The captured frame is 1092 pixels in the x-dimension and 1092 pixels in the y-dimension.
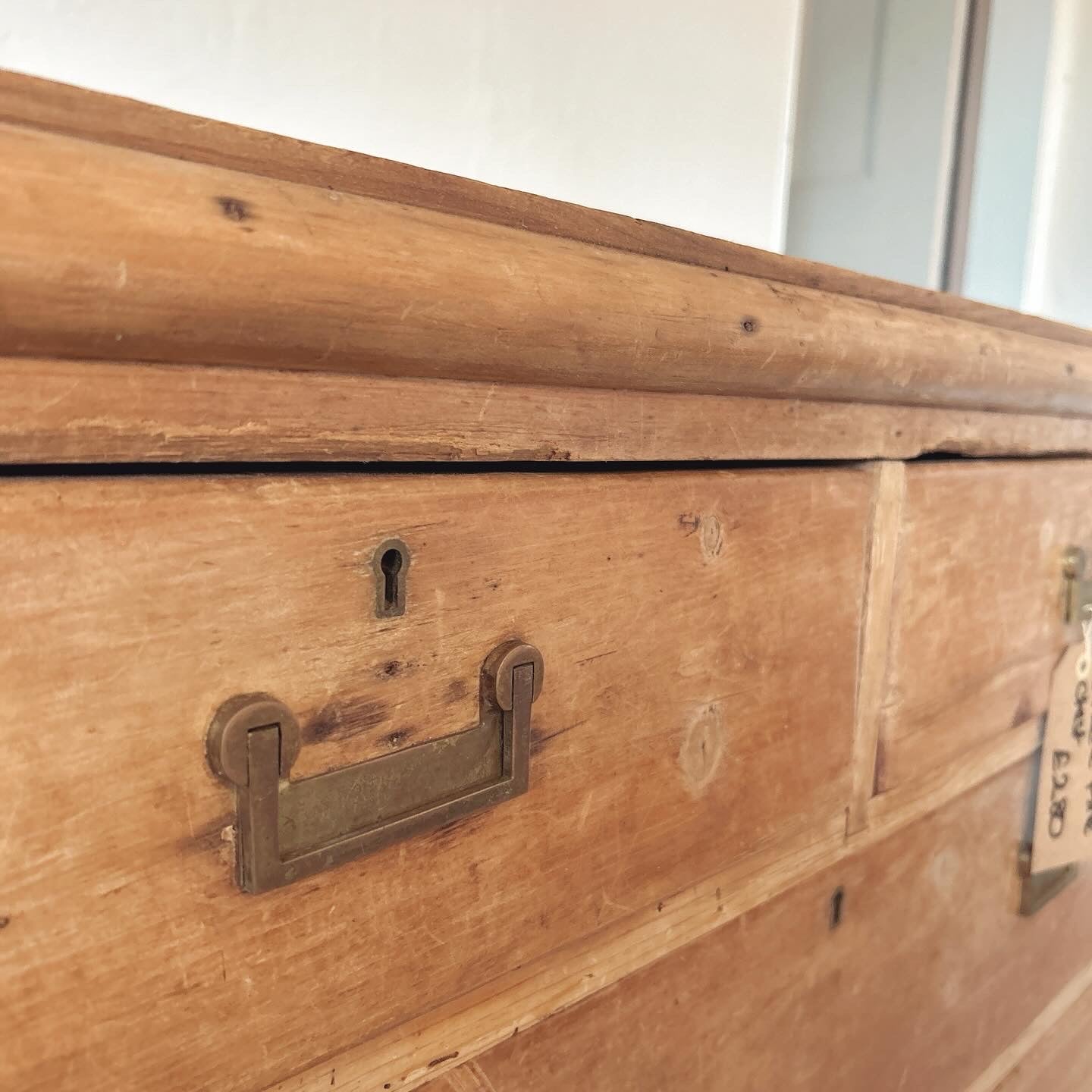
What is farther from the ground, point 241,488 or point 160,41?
point 160,41

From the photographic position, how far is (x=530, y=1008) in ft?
1.17

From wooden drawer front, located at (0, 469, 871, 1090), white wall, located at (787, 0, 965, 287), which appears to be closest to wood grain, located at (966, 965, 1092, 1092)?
wooden drawer front, located at (0, 469, 871, 1090)

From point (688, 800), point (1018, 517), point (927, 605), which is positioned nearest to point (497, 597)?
point (688, 800)

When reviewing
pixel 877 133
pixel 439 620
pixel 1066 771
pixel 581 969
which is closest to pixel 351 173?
pixel 439 620

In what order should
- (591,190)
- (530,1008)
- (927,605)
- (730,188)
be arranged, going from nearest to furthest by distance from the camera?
(530,1008)
(927,605)
(591,190)
(730,188)

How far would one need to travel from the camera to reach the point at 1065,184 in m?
1.41

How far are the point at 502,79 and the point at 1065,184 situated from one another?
1121 mm

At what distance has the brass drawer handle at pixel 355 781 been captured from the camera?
0.26 m

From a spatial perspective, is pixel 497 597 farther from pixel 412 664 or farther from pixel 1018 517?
pixel 1018 517

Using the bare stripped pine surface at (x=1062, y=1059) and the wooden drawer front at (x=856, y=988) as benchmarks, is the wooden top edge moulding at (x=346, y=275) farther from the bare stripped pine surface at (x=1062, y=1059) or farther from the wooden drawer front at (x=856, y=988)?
the bare stripped pine surface at (x=1062, y=1059)

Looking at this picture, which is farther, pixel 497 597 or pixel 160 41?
pixel 160 41

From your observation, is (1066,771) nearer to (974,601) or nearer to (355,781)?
(974,601)

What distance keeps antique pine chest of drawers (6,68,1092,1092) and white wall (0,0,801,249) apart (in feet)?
1.19

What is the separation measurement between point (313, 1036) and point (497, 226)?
0.27 meters
